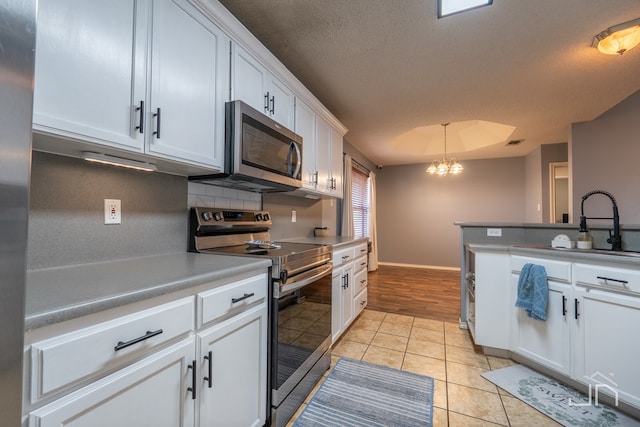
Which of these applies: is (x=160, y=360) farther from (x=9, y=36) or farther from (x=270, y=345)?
(x=9, y=36)

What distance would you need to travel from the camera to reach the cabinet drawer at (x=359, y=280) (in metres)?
2.80

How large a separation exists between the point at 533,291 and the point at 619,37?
1.82 meters

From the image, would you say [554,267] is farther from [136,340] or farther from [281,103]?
[136,340]

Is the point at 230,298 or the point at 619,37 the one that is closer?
the point at 230,298

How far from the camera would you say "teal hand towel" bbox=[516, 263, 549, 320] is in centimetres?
185

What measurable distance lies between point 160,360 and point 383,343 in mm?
2031

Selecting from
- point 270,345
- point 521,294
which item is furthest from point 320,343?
point 521,294

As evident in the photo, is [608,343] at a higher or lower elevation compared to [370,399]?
higher

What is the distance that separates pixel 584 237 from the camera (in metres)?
2.07

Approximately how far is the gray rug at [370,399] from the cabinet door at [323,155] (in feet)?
5.23

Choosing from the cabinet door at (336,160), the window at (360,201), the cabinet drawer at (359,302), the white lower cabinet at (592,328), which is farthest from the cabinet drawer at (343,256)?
the window at (360,201)

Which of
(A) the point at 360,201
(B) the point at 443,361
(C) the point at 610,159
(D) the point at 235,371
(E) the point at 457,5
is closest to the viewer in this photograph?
(D) the point at 235,371

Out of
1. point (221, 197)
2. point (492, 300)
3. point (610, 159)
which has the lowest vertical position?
point (492, 300)

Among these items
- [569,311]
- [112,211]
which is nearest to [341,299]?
[569,311]
